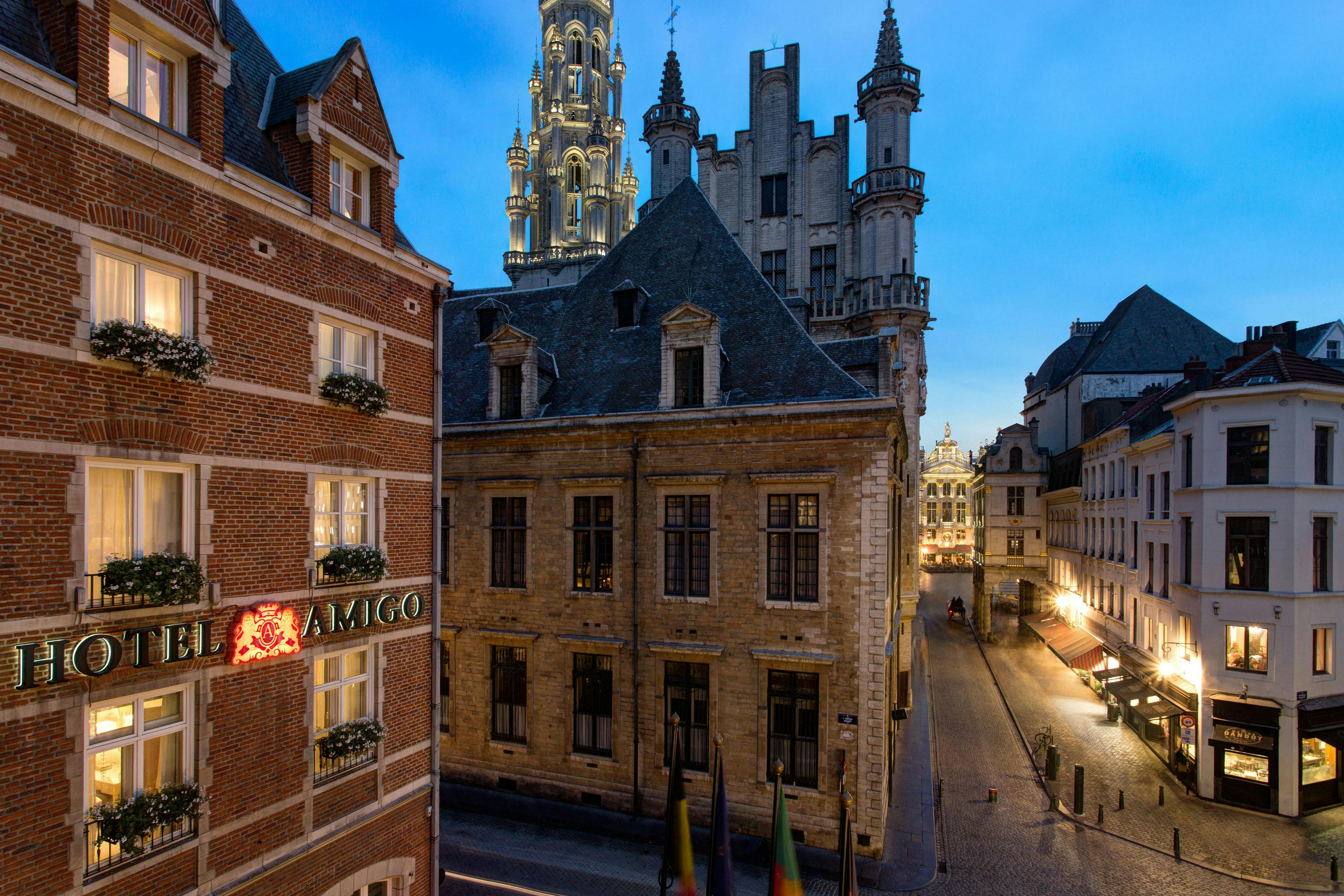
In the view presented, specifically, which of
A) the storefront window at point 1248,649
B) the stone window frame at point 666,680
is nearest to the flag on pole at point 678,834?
the stone window frame at point 666,680

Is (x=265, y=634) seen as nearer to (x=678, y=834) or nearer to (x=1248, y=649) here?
(x=678, y=834)

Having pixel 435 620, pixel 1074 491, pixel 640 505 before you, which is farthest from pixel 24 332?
pixel 1074 491

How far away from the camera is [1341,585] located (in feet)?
64.5

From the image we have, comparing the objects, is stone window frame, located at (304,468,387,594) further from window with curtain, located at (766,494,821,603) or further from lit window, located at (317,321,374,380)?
window with curtain, located at (766,494,821,603)

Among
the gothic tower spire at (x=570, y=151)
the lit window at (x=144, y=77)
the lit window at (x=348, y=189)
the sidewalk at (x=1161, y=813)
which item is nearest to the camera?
the lit window at (x=144, y=77)

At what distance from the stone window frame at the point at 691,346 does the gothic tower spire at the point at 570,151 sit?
50.1 m

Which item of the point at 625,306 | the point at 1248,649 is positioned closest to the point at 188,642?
the point at 625,306

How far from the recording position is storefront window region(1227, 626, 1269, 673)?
64.2 feet

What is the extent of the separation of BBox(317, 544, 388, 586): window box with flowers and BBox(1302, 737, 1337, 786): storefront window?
1009 inches

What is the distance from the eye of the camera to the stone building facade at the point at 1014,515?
4575 cm

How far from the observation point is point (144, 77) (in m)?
8.13

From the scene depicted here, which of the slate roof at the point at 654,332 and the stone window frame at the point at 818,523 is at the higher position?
the slate roof at the point at 654,332

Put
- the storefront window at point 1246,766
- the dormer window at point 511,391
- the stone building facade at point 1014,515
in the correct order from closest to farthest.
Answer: the storefront window at point 1246,766 < the dormer window at point 511,391 < the stone building facade at point 1014,515

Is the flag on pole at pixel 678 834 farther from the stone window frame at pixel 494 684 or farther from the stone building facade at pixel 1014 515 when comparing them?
the stone building facade at pixel 1014 515
